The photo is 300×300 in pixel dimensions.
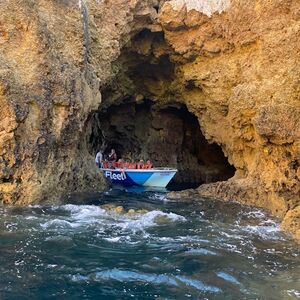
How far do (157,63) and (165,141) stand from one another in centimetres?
574

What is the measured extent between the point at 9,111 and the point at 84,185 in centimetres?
441

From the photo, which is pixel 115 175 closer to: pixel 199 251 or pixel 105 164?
pixel 105 164

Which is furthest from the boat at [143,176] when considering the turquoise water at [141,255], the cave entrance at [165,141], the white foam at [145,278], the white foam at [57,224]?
the white foam at [145,278]

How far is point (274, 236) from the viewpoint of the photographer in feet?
34.6

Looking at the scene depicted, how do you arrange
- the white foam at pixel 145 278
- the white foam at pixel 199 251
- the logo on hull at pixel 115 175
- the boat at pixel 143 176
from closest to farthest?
the white foam at pixel 145 278
the white foam at pixel 199 251
the boat at pixel 143 176
the logo on hull at pixel 115 175

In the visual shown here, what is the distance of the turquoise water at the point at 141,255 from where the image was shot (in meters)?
7.02

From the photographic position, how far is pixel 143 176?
20.0m

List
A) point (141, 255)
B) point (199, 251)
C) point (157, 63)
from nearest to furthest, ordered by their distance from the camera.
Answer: point (141, 255)
point (199, 251)
point (157, 63)

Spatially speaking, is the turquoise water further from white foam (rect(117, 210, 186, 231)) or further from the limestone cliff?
the limestone cliff

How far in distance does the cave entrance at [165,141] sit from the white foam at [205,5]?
7.19m

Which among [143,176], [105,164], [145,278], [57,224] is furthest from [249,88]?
[145,278]

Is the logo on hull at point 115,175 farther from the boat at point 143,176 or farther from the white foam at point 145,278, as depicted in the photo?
the white foam at point 145,278

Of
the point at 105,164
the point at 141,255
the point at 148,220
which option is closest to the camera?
the point at 141,255

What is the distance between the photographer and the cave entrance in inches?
950
